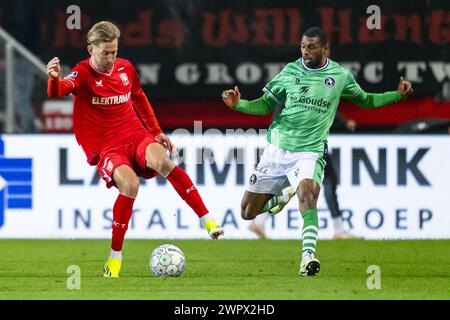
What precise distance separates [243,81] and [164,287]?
7491 mm

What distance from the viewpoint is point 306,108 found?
1101 centimetres

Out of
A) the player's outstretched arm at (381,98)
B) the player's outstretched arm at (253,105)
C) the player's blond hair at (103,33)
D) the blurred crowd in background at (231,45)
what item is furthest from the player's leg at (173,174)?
the blurred crowd in background at (231,45)

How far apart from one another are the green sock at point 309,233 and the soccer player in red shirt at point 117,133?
645mm

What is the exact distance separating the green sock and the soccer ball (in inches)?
35.7

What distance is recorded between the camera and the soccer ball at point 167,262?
34.3 feet

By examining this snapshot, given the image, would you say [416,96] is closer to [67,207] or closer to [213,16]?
[213,16]

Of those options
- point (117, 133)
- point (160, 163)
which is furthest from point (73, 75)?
point (160, 163)

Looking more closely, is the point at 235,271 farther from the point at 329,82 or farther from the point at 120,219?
the point at 329,82

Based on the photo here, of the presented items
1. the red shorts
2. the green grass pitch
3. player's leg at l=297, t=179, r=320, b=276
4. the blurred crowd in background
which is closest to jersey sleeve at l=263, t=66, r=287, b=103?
player's leg at l=297, t=179, r=320, b=276

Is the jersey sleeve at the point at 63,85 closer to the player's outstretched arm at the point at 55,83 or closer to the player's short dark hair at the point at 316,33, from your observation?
the player's outstretched arm at the point at 55,83

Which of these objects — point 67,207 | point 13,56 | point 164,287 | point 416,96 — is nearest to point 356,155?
point 416,96

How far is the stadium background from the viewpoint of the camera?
1501 centimetres

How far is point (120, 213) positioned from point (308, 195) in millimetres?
1395

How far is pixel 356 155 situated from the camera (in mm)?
15133
